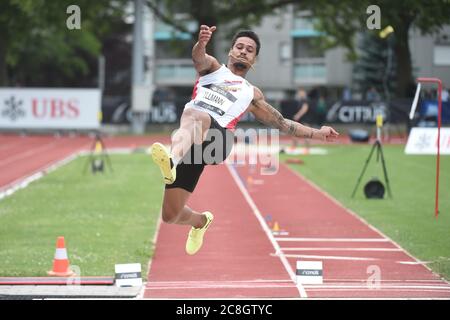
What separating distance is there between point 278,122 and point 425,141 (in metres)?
6.55

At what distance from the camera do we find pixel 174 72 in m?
62.7

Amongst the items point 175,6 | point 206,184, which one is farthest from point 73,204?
point 175,6

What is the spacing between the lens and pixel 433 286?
1066 centimetres

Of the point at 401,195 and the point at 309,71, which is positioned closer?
the point at 401,195

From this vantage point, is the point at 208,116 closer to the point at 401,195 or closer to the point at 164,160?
Result: the point at 164,160

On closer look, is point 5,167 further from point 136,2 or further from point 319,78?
point 319,78

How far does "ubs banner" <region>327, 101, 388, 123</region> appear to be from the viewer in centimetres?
3991

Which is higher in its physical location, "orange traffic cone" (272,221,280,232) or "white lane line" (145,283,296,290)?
"white lane line" (145,283,296,290)

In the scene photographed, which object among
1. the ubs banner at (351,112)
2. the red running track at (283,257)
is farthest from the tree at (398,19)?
the red running track at (283,257)

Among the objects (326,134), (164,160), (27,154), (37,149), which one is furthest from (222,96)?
(37,149)

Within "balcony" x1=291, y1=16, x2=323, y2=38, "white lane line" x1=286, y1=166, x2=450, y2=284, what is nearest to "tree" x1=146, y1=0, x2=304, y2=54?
"white lane line" x1=286, y1=166, x2=450, y2=284

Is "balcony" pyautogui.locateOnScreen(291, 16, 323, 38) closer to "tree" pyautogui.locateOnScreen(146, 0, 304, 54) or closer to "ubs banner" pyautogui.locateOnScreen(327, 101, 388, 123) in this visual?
"tree" pyautogui.locateOnScreen(146, 0, 304, 54)

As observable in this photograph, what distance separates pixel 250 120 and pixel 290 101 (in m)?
1.99

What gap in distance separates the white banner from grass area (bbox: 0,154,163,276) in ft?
14.3
